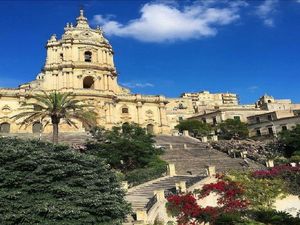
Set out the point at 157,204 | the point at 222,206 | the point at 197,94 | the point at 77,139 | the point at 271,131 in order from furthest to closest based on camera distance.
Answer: the point at 197,94
the point at 271,131
the point at 77,139
the point at 222,206
the point at 157,204

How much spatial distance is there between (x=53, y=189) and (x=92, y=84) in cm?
4828

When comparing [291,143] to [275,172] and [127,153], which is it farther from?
[127,153]

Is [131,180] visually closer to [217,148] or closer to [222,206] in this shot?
[222,206]

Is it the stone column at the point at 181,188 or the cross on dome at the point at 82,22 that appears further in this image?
the cross on dome at the point at 82,22

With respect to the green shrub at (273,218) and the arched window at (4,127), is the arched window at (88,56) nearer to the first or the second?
the arched window at (4,127)

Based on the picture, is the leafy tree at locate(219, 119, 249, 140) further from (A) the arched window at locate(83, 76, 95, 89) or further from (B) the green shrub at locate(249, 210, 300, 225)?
(B) the green shrub at locate(249, 210, 300, 225)

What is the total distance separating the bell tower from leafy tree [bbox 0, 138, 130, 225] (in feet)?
139

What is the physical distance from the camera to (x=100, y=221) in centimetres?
1573

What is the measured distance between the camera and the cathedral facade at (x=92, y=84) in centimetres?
5791

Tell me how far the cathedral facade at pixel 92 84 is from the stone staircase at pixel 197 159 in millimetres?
15264

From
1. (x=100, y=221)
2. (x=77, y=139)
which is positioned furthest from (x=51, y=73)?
(x=100, y=221)

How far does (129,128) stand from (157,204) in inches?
916

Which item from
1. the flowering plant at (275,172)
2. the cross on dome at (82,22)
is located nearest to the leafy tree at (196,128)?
the cross on dome at (82,22)

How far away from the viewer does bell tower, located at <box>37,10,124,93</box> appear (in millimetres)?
60281
